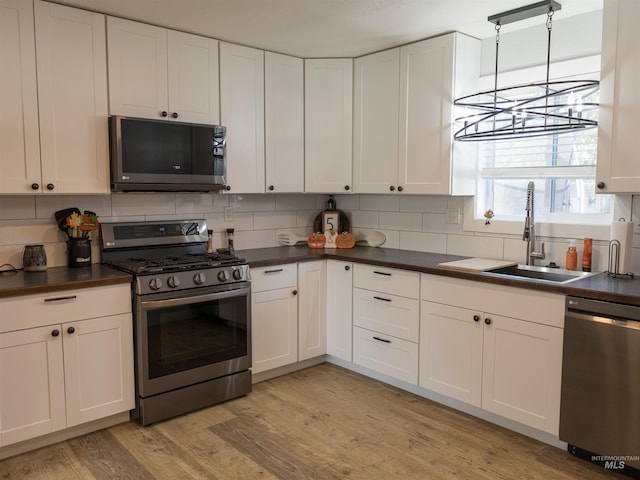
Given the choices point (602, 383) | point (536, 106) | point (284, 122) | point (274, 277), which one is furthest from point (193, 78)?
point (602, 383)

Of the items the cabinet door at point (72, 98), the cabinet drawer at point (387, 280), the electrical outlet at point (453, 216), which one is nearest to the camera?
the cabinet door at point (72, 98)

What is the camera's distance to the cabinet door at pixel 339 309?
3607mm

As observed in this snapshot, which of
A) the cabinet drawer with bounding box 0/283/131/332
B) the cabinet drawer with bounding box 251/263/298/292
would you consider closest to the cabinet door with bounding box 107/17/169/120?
the cabinet drawer with bounding box 0/283/131/332

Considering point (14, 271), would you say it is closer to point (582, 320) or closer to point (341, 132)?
point (341, 132)

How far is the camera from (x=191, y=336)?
3.00m

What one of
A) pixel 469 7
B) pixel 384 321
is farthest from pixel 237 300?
pixel 469 7

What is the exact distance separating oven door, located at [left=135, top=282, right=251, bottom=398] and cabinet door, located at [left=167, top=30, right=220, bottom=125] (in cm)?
114

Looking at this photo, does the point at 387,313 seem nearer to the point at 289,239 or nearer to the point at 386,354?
the point at 386,354

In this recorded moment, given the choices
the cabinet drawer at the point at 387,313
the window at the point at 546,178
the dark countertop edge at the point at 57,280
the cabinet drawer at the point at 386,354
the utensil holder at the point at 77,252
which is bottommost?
the cabinet drawer at the point at 386,354

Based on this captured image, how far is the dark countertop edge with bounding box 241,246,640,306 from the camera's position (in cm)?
234

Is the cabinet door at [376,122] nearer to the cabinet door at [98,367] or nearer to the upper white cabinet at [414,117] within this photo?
the upper white cabinet at [414,117]

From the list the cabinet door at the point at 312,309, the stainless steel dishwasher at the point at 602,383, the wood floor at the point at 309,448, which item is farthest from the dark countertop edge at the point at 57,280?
the stainless steel dishwasher at the point at 602,383

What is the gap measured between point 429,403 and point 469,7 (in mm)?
2325

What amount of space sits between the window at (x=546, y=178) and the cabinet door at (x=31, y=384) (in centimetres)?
269
